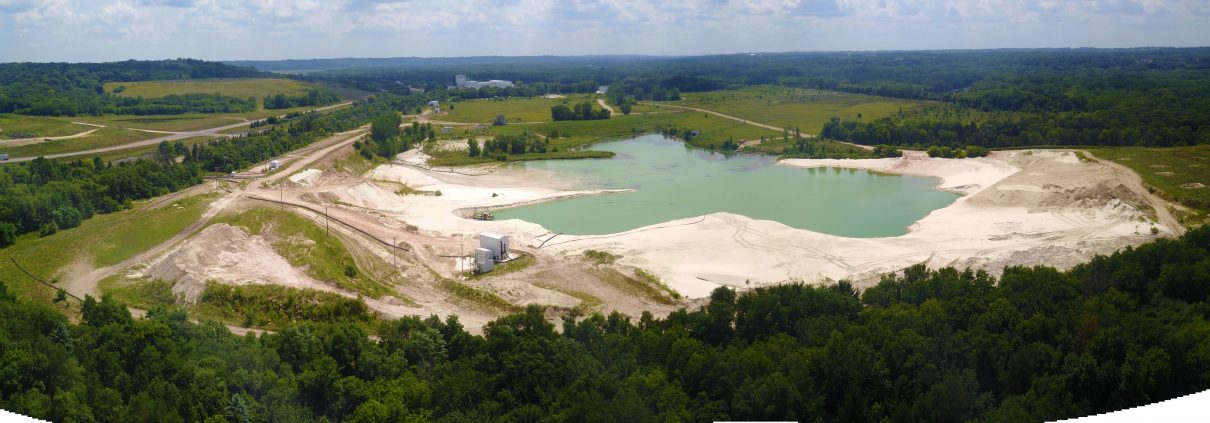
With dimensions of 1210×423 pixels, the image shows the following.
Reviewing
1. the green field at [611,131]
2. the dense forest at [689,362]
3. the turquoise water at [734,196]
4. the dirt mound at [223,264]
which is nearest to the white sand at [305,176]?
the turquoise water at [734,196]

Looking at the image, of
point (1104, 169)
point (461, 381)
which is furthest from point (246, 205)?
point (1104, 169)

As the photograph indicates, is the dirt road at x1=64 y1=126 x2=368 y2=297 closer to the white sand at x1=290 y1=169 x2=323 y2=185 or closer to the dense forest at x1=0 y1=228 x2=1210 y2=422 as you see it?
the white sand at x1=290 y1=169 x2=323 y2=185

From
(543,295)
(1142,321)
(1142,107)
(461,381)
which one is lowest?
(543,295)

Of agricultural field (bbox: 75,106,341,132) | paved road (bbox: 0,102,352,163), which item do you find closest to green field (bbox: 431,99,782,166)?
paved road (bbox: 0,102,352,163)

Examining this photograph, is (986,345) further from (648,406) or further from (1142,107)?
(1142,107)

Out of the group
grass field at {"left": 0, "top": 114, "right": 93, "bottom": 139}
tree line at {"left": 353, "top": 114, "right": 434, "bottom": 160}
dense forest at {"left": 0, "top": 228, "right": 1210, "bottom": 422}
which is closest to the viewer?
dense forest at {"left": 0, "top": 228, "right": 1210, "bottom": 422}

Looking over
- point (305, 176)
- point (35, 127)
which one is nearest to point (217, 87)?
point (35, 127)

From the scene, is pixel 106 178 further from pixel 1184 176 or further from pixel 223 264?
pixel 1184 176
